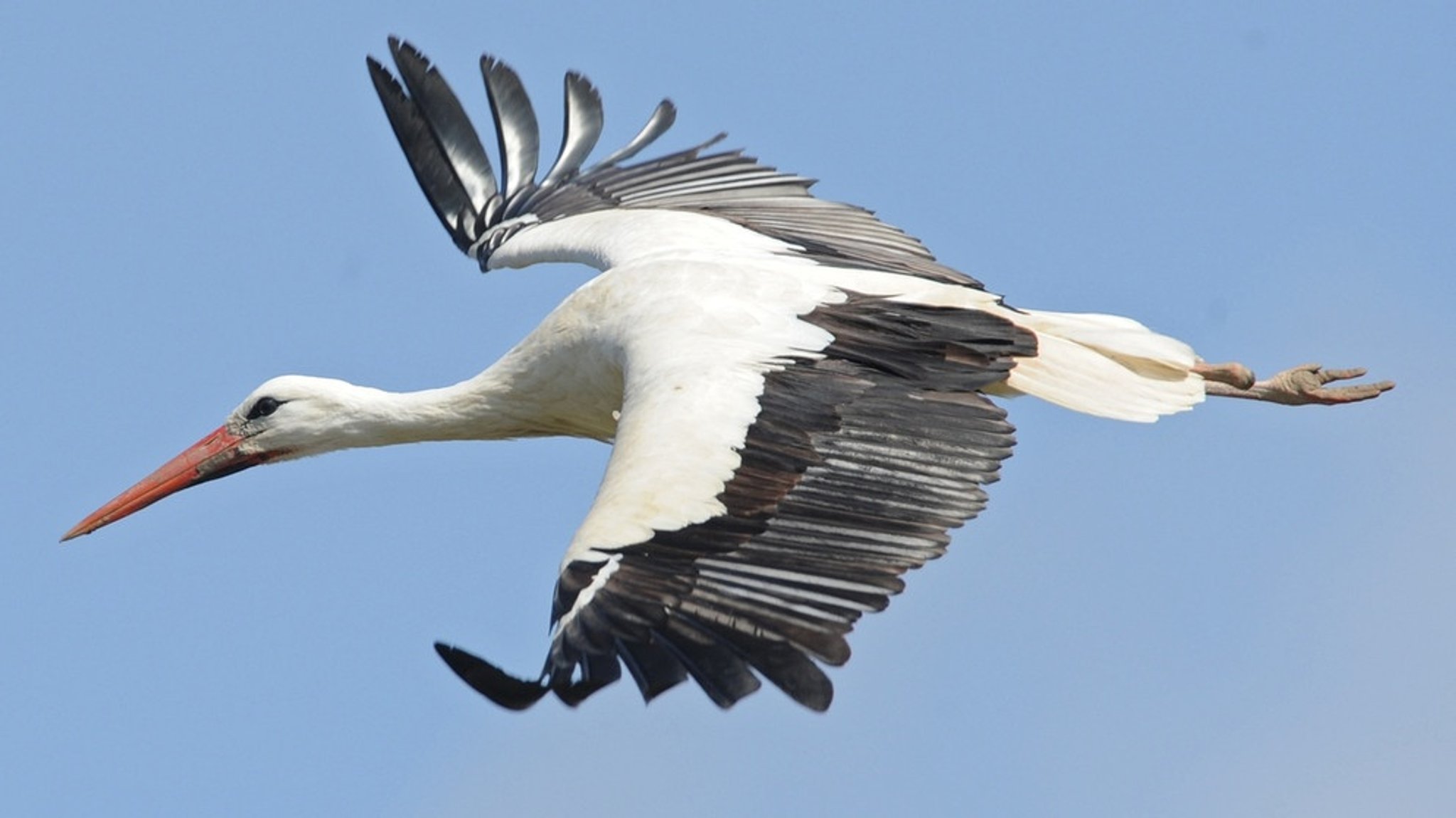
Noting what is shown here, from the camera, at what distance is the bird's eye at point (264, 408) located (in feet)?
32.1

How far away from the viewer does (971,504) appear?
292 inches

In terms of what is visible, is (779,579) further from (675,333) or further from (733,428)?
(675,333)

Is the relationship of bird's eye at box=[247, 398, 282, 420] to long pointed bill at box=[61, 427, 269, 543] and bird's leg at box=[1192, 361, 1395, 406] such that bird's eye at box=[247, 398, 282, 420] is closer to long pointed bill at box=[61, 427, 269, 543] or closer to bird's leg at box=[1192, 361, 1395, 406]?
long pointed bill at box=[61, 427, 269, 543]

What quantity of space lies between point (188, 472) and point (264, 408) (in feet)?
1.46

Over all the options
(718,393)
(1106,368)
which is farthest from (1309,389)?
(718,393)

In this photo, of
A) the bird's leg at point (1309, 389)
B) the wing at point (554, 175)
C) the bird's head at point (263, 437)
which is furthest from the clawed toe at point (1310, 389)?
A: the bird's head at point (263, 437)

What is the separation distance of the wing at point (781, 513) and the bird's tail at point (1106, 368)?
0.82 ft

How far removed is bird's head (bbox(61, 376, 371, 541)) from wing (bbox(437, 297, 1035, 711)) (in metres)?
2.07

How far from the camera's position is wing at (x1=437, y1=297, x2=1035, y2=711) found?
21.9 feet

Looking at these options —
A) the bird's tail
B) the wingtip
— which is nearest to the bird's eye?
the bird's tail

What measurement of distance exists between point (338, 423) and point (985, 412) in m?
2.96

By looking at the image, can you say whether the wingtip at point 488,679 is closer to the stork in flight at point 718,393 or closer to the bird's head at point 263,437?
the stork in flight at point 718,393

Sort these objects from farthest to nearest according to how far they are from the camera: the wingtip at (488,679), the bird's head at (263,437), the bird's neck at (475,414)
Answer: the bird's head at (263,437) → the bird's neck at (475,414) → the wingtip at (488,679)

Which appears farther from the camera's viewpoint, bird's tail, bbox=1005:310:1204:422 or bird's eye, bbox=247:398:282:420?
bird's eye, bbox=247:398:282:420
